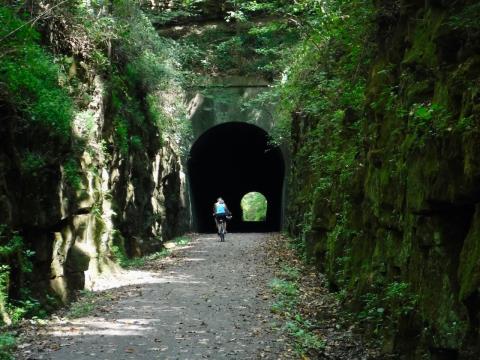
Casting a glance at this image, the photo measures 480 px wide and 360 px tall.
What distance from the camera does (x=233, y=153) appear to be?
3216cm

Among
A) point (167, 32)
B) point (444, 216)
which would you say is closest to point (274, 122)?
point (167, 32)

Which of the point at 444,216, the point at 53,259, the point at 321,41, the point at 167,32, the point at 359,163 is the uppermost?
the point at 167,32

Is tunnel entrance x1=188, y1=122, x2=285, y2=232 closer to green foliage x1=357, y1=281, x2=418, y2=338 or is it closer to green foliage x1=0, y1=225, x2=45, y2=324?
A: green foliage x1=0, y1=225, x2=45, y2=324

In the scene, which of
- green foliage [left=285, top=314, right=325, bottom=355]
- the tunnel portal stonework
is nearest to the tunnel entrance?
the tunnel portal stonework

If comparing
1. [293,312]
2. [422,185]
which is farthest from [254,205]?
[422,185]

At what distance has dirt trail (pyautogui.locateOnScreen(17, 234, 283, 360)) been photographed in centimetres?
612

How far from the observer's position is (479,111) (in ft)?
13.0

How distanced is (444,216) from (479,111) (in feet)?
3.45

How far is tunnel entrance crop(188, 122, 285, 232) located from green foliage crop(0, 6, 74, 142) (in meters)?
13.2

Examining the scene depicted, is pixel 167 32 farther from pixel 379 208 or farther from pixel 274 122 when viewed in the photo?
pixel 379 208

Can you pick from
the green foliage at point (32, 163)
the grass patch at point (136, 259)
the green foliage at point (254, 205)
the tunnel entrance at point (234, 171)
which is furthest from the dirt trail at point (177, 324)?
the green foliage at point (254, 205)

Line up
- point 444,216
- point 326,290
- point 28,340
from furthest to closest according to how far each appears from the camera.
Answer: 1. point 326,290
2. point 28,340
3. point 444,216

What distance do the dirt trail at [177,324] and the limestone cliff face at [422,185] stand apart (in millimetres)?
1610

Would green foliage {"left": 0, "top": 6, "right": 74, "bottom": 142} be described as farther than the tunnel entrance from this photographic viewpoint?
No
